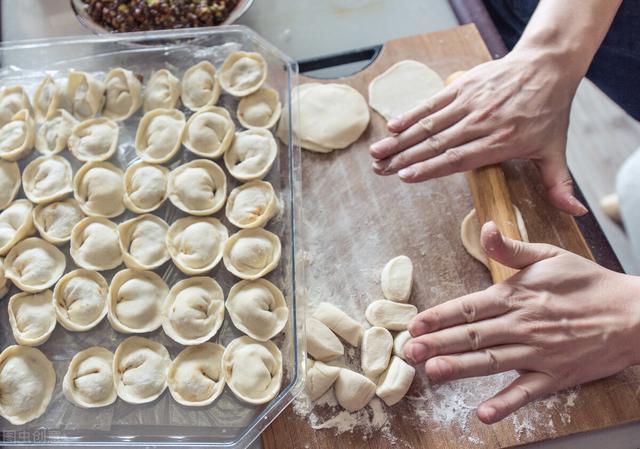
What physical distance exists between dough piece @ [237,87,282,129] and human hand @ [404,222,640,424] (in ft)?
2.15

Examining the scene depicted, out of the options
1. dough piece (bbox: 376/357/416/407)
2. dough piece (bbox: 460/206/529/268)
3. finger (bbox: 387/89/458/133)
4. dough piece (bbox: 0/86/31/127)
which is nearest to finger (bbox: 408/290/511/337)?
dough piece (bbox: 376/357/416/407)

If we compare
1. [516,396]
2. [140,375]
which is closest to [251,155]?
[140,375]

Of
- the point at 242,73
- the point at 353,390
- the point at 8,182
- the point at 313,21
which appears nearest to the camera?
the point at 353,390

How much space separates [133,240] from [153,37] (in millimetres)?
563

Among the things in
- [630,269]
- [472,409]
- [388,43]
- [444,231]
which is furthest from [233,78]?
[630,269]

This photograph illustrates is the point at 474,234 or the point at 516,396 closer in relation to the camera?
the point at 516,396

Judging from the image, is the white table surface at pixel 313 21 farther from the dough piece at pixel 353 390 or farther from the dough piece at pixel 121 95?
the dough piece at pixel 353 390

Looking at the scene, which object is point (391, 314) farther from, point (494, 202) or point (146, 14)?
point (146, 14)

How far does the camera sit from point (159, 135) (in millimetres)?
1433

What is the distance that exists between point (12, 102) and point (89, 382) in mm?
765

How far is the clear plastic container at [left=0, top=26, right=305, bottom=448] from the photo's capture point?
1168 millimetres

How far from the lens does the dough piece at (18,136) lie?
4.66 feet

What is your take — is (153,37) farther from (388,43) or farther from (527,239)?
(527,239)

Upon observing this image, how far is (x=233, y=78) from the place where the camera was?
1509mm
